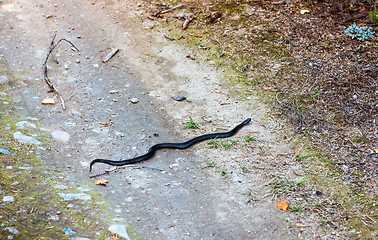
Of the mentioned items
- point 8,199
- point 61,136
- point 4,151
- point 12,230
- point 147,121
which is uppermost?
point 12,230

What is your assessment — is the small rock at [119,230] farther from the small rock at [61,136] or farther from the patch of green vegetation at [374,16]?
the patch of green vegetation at [374,16]

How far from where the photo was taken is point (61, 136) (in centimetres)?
558

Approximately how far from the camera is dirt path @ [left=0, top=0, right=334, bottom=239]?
434cm

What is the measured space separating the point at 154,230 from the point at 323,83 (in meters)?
4.28

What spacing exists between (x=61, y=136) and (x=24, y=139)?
0.56 m

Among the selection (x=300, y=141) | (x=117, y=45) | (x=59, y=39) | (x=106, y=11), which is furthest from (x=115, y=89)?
(x=300, y=141)

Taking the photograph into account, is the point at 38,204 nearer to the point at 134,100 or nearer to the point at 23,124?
the point at 23,124

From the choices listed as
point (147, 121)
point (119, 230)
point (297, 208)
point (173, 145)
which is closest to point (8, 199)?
point (119, 230)

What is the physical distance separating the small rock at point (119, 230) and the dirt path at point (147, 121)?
0.29 ft

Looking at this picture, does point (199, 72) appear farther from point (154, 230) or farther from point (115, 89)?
point (154, 230)

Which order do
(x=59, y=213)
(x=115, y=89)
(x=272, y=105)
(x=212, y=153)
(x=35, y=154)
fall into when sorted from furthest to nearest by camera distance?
(x=115, y=89)
(x=272, y=105)
(x=212, y=153)
(x=35, y=154)
(x=59, y=213)

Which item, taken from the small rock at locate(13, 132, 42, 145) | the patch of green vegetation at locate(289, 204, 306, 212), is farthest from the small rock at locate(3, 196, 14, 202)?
the patch of green vegetation at locate(289, 204, 306, 212)

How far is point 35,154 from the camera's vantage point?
4980mm

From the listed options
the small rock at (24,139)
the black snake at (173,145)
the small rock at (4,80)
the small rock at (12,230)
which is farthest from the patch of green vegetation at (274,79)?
the small rock at (4,80)
